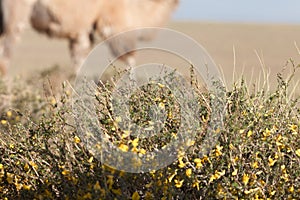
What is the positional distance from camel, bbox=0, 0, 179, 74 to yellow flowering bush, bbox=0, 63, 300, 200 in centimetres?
955

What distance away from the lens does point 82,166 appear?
Answer: 166 inches

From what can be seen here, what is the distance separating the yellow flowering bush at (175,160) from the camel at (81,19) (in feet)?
31.3

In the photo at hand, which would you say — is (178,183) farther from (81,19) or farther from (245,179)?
(81,19)

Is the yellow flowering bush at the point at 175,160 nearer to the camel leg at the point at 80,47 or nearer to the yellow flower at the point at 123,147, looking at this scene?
the yellow flower at the point at 123,147

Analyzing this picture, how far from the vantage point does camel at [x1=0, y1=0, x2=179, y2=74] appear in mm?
13883

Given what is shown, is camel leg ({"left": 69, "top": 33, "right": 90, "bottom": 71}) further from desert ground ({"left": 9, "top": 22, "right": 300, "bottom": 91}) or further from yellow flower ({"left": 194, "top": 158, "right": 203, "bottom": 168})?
yellow flower ({"left": 194, "top": 158, "right": 203, "bottom": 168})

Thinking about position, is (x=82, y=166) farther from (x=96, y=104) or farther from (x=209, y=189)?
(x=209, y=189)

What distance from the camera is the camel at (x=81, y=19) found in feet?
45.5

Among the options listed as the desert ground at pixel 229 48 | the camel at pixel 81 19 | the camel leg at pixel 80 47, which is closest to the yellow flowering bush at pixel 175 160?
the camel at pixel 81 19


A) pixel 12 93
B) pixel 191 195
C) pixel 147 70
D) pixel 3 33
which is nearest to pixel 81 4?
pixel 3 33

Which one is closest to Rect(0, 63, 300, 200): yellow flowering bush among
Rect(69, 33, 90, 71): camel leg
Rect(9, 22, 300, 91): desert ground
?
Rect(69, 33, 90, 71): camel leg

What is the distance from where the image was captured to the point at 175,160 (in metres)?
3.93

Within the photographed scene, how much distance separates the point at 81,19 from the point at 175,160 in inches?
441

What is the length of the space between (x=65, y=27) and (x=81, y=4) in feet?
1.77
